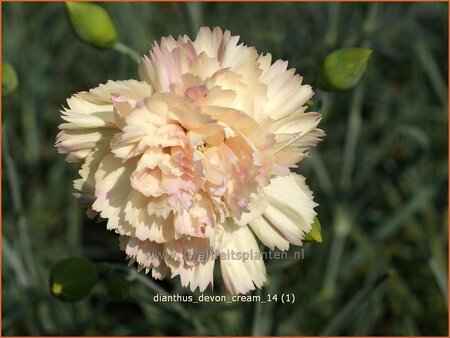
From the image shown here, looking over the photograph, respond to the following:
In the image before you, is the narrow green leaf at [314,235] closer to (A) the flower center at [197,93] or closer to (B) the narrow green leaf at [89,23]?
(A) the flower center at [197,93]

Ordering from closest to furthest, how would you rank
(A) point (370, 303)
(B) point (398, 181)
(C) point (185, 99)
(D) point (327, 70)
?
(C) point (185, 99), (D) point (327, 70), (A) point (370, 303), (B) point (398, 181)

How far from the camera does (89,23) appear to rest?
3.21 ft

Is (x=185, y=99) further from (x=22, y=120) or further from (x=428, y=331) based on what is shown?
(x=22, y=120)

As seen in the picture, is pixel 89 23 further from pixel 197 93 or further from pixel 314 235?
pixel 314 235

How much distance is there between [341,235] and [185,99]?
31.0 inches

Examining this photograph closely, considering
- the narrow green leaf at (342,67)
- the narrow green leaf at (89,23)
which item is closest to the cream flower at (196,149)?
the narrow green leaf at (342,67)

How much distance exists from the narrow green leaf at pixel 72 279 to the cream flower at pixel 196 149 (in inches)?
6.0

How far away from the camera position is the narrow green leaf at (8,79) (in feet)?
3.20

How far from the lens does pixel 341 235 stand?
1.41m

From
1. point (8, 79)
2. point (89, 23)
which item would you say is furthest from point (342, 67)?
point (8, 79)

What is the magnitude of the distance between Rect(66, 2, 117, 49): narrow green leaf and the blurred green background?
0.69 feet

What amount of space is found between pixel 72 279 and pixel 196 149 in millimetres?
300

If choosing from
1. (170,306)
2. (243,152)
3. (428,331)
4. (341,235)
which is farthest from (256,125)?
(428,331)

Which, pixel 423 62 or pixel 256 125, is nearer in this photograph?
pixel 256 125
